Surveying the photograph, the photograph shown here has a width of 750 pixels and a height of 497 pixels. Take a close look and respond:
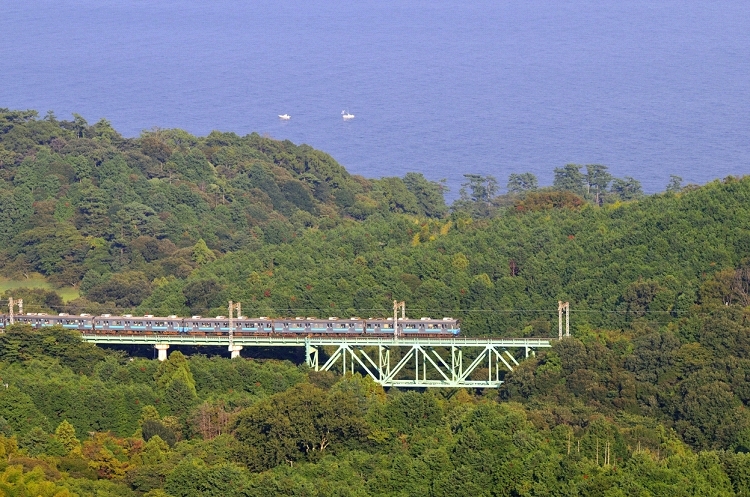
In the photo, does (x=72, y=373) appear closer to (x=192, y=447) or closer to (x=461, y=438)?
(x=192, y=447)

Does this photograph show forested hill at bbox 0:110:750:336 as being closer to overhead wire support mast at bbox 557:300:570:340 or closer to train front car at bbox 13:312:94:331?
overhead wire support mast at bbox 557:300:570:340

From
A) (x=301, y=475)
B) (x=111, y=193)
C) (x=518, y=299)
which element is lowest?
(x=301, y=475)

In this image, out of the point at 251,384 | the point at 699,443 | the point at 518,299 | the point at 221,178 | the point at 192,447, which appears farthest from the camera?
the point at 221,178

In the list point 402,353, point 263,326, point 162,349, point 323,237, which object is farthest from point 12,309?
point 323,237

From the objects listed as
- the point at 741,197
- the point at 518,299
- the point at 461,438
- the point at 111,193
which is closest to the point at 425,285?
the point at 518,299

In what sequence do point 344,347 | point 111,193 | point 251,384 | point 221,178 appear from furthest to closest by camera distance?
point 221,178
point 111,193
point 344,347
point 251,384

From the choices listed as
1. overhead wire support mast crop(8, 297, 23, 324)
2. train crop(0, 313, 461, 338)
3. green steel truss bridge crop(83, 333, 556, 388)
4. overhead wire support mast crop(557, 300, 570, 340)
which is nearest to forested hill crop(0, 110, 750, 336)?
overhead wire support mast crop(557, 300, 570, 340)

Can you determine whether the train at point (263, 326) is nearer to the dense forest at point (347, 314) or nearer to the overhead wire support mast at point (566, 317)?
the dense forest at point (347, 314)

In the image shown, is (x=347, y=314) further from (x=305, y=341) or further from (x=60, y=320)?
(x=60, y=320)
